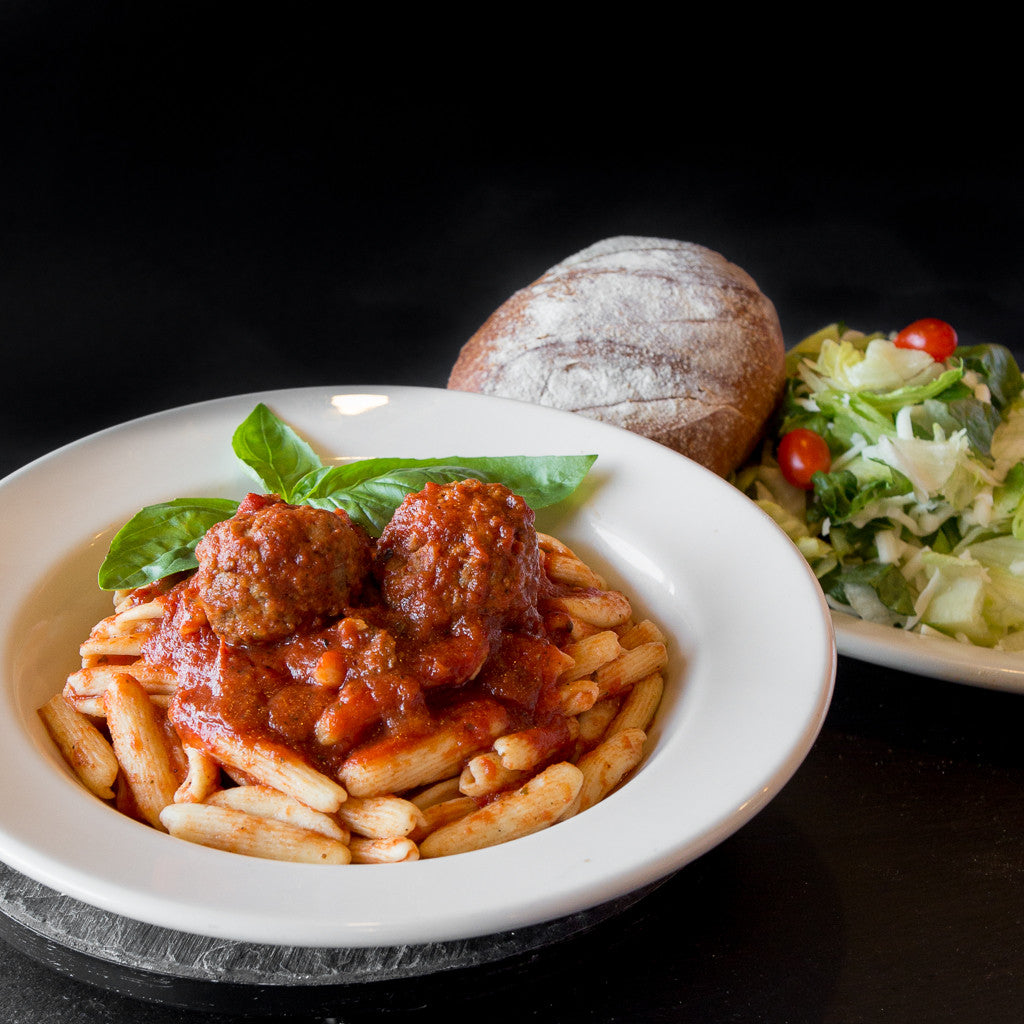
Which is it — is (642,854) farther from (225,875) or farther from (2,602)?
(2,602)

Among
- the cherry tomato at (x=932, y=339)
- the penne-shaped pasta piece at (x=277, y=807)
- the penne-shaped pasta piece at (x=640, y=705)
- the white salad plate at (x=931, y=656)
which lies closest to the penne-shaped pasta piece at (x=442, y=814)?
the penne-shaped pasta piece at (x=277, y=807)

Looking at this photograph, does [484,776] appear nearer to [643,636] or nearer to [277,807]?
[277,807]

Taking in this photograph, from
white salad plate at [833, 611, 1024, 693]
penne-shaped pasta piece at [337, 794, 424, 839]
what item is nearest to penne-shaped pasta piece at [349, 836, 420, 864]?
penne-shaped pasta piece at [337, 794, 424, 839]

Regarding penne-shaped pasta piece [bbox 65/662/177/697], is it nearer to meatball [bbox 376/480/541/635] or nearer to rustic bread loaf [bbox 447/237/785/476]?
→ meatball [bbox 376/480/541/635]

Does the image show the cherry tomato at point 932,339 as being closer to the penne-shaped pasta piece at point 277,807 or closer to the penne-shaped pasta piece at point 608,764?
the penne-shaped pasta piece at point 608,764

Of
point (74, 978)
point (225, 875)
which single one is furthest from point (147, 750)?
point (225, 875)
